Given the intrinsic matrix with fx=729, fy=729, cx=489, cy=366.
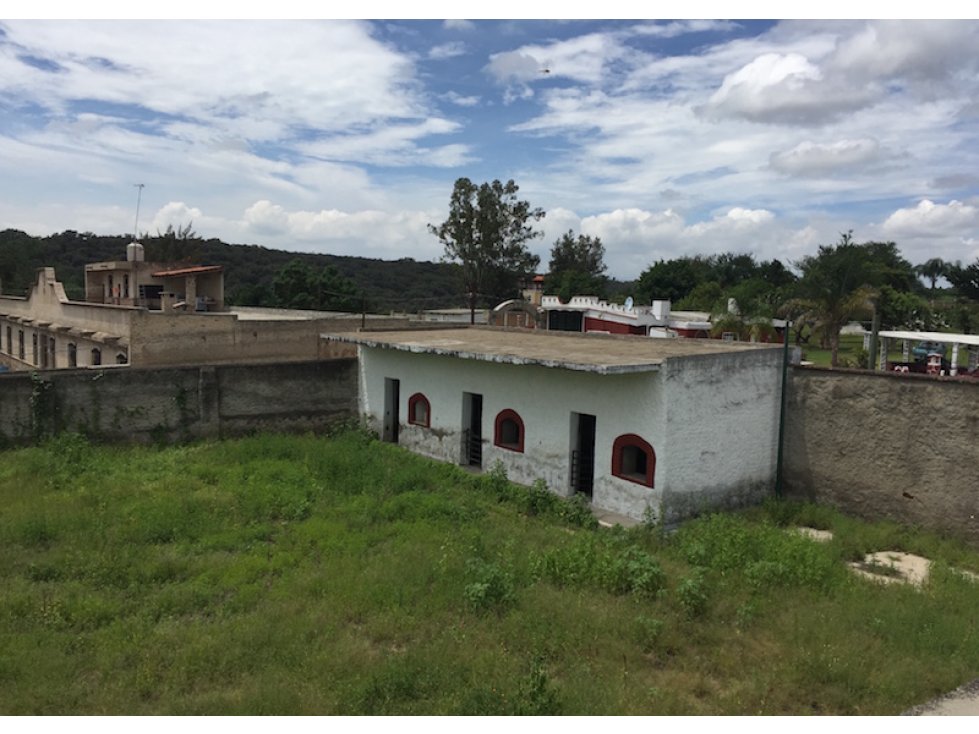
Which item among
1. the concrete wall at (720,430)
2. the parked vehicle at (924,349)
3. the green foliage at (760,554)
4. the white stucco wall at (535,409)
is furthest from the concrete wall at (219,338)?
the parked vehicle at (924,349)

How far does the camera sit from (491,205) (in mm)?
38406

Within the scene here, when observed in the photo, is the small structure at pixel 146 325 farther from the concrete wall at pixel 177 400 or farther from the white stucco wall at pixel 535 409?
the white stucco wall at pixel 535 409

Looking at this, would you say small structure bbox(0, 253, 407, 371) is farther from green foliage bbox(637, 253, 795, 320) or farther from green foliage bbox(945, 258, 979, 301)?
green foliage bbox(945, 258, 979, 301)

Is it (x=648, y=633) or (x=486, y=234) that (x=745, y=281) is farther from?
(x=648, y=633)

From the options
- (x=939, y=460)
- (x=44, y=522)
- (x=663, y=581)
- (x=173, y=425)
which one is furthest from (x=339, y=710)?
(x=173, y=425)

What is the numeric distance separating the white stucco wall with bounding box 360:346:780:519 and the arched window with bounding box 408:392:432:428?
119cm

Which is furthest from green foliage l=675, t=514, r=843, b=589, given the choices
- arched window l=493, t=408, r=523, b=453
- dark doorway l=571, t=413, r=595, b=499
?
arched window l=493, t=408, r=523, b=453

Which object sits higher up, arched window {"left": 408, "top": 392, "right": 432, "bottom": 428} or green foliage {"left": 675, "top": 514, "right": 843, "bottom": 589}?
arched window {"left": 408, "top": 392, "right": 432, "bottom": 428}

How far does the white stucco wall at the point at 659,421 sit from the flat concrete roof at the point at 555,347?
1.08ft

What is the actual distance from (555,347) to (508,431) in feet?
5.97

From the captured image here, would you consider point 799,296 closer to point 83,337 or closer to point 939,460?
point 939,460

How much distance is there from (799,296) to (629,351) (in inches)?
566

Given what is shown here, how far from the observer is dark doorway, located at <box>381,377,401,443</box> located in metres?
16.4

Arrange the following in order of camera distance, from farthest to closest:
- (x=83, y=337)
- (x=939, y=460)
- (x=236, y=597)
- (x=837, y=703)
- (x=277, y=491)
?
1. (x=83, y=337)
2. (x=277, y=491)
3. (x=939, y=460)
4. (x=236, y=597)
5. (x=837, y=703)
